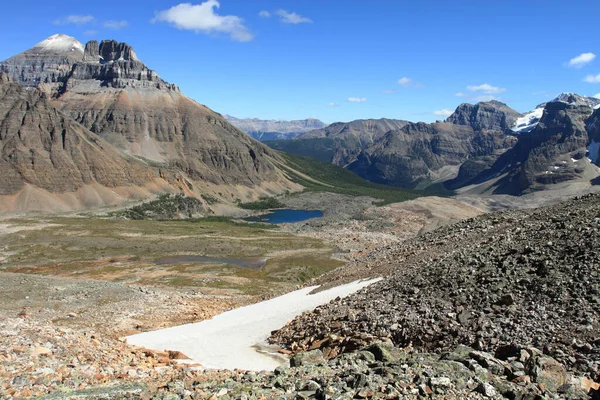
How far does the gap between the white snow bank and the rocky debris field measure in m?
1.71

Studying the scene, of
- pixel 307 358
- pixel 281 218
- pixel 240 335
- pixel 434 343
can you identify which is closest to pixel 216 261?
pixel 240 335

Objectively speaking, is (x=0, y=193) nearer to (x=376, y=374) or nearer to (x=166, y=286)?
(x=166, y=286)

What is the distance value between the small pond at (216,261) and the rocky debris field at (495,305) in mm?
60325

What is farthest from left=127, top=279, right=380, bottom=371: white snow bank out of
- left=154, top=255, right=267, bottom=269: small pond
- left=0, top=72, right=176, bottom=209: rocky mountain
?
left=0, top=72, right=176, bottom=209: rocky mountain

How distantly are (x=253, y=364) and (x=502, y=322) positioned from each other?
11966 millimetres

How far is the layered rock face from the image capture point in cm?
14779

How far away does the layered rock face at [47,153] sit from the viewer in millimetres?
147788

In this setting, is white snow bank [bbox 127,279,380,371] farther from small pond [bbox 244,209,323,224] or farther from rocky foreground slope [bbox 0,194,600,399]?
small pond [bbox 244,209,323,224]

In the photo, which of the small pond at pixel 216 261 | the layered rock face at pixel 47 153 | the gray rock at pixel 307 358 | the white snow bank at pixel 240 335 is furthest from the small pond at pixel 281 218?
the gray rock at pixel 307 358

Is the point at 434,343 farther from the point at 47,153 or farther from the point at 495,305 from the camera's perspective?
the point at 47,153

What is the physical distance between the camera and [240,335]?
3117 cm

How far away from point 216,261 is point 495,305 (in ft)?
249

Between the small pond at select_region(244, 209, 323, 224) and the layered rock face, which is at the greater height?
the layered rock face

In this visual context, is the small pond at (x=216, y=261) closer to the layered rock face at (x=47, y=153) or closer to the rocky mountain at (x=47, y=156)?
the rocky mountain at (x=47, y=156)
